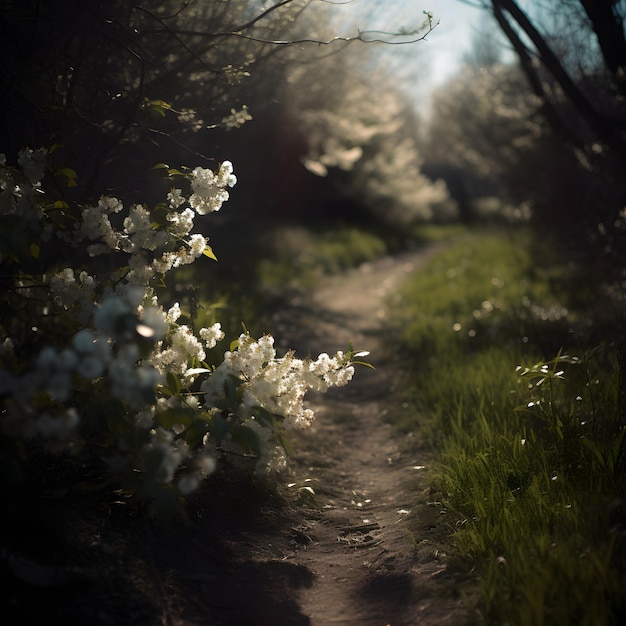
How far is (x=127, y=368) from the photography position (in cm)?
241

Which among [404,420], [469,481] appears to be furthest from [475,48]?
[469,481]

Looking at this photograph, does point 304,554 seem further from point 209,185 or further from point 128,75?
point 128,75

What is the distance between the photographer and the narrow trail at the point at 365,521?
2.84m

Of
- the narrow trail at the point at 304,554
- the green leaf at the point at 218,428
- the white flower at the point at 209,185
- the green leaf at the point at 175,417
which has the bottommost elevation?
the narrow trail at the point at 304,554

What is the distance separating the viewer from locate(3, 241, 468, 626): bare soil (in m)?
2.55

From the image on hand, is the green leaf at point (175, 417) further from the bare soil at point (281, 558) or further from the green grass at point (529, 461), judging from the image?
the green grass at point (529, 461)

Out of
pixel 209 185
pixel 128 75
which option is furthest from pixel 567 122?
pixel 209 185

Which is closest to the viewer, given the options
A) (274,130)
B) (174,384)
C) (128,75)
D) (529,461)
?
(174,384)

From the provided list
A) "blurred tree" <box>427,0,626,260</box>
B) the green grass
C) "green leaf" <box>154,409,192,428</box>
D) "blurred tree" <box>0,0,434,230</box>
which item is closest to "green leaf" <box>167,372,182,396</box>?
"green leaf" <box>154,409,192,428</box>

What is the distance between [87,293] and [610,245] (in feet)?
21.7

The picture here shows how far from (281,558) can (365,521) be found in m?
0.61

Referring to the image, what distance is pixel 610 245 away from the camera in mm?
7668

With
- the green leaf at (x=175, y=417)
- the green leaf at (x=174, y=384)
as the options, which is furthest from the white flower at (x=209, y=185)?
the green leaf at (x=175, y=417)

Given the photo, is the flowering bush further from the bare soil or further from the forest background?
the bare soil
